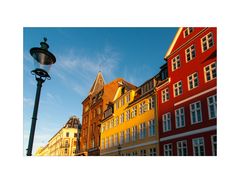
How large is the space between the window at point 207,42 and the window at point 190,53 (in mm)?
1015

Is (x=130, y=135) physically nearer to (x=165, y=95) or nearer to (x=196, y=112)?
(x=165, y=95)

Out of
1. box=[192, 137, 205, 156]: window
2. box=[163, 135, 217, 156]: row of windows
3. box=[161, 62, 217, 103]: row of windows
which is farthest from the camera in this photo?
box=[192, 137, 205, 156]: window

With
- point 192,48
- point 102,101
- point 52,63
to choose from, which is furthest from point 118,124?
point 52,63

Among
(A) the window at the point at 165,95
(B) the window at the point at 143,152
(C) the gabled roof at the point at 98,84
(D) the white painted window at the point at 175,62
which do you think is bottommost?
(B) the window at the point at 143,152

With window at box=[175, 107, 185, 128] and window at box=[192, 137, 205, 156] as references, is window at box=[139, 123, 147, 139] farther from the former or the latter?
window at box=[192, 137, 205, 156]

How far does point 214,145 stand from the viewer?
46.4 feet

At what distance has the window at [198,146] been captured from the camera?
598 inches

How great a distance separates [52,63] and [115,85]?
107 ft

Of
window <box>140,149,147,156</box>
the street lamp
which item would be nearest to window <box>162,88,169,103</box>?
window <box>140,149,147,156</box>

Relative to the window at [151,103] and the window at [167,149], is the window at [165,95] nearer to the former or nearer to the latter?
the window at [151,103]

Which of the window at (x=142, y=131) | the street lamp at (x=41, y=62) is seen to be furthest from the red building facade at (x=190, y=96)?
the street lamp at (x=41, y=62)

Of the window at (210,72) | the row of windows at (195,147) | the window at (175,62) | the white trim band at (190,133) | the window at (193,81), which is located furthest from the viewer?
the window at (175,62)

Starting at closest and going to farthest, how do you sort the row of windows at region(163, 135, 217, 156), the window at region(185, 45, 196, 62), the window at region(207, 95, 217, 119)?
the row of windows at region(163, 135, 217, 156) < the window at region(207, 95, 217, 119) < the window at region(185, 45, 196, 62)

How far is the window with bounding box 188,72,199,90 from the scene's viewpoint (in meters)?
16.4
